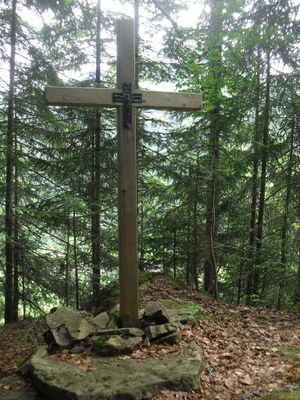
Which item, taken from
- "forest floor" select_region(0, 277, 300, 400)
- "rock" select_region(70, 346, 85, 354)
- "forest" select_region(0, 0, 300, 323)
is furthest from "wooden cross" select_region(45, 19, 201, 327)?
"forest" select_region(0, 0, 300, 323)

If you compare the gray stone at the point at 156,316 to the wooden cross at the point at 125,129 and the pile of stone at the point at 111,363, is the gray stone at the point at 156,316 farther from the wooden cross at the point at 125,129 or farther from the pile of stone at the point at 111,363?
the wooden cross at the point at 125,129

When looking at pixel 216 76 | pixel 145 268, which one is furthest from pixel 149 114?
pixel 145 268

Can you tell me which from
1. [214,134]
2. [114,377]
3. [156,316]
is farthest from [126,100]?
[214,134]

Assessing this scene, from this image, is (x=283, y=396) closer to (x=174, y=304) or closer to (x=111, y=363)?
(x=111, y=363)

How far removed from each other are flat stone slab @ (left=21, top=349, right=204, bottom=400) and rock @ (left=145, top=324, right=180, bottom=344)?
42 centimetres

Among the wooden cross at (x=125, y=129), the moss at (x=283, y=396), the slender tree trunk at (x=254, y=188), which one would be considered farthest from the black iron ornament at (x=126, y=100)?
the slender tree trunk at (x=254, y=188)

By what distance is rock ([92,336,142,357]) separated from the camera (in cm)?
436

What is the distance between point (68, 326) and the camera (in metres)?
4.86

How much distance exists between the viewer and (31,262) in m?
9.30

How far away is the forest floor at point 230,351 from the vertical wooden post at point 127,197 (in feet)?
2.40

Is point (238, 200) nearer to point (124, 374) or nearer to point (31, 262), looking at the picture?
point (31, 262)

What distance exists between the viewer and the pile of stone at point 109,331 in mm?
4445

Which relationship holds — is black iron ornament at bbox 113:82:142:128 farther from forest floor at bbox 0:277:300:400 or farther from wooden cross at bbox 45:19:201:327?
forest floor at bbox 0:277:300:400

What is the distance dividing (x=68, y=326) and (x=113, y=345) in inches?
32.9
